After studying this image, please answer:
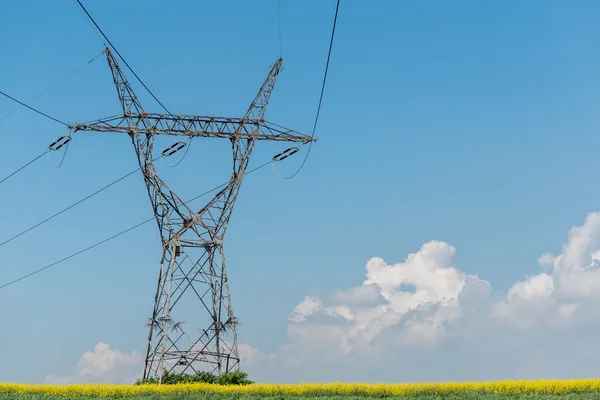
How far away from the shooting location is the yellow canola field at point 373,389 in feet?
98.9

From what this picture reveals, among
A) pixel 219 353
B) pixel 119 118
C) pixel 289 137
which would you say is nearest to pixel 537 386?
pixel 219 353

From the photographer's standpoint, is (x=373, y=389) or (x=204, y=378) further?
(x=204, y=378)

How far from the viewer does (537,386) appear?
101 ft

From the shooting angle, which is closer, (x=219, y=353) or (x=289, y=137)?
(x=219, y=353)

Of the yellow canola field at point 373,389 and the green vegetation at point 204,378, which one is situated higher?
the green vegetation at point 204,378

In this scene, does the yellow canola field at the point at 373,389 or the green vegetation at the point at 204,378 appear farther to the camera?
the green vegetation at the point at 204,378

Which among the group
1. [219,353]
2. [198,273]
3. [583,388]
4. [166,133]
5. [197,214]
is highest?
[166,133]

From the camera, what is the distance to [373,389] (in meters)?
30.2

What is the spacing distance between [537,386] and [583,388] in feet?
6.77

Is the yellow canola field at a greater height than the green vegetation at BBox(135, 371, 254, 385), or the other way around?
the green vegetation at BBox(135, 371, 254, 385)

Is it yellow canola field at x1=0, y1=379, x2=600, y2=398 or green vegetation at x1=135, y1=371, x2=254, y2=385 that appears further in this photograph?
green vegetation at x1=135, y1=371, x2=254, y2=385

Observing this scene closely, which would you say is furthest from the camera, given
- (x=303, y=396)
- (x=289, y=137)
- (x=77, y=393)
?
(x=289, y=137)

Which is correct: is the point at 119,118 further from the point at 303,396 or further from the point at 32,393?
the point at 303,396

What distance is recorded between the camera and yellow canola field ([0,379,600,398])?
30.1 metres
